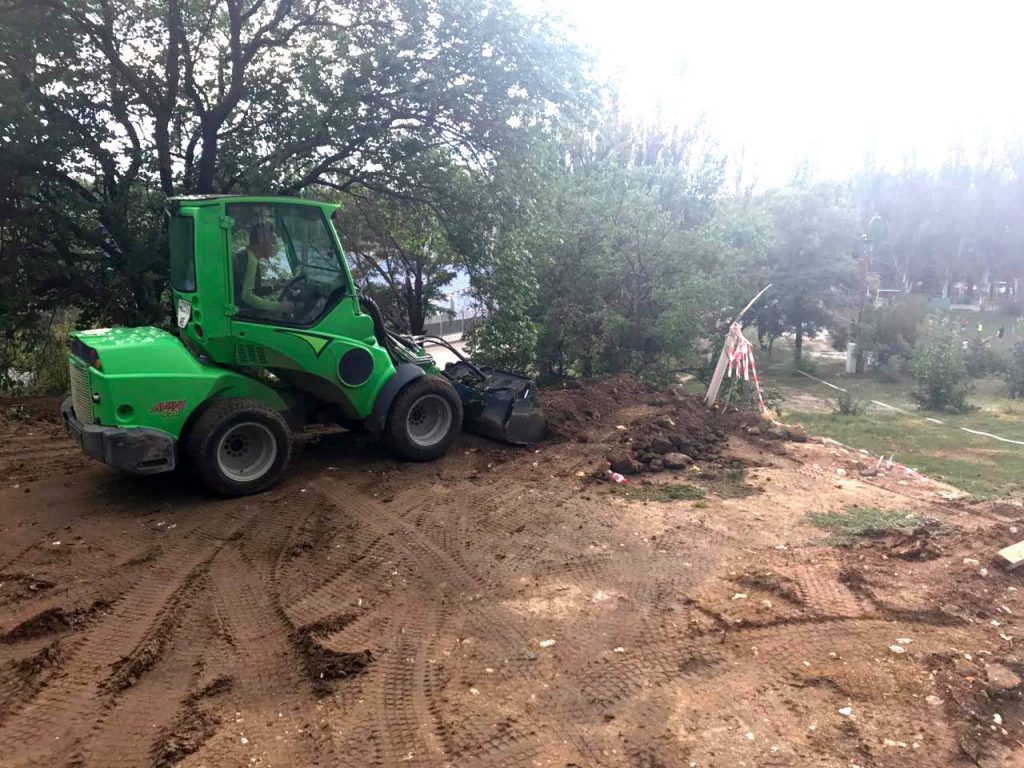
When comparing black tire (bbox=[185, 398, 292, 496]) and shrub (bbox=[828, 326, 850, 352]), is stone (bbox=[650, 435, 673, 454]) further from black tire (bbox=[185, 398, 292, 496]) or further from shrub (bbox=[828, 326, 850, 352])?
shrub (bbox=[828, 326, 850, 352])

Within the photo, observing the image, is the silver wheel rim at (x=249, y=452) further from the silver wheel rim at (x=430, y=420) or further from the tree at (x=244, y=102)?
the tree at (x=244, y=102)

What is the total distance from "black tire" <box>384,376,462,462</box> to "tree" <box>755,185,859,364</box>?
25.3 metres

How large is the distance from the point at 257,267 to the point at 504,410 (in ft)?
10.0

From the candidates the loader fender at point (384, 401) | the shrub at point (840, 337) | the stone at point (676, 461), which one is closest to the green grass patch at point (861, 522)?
the stone at point (676, 461)

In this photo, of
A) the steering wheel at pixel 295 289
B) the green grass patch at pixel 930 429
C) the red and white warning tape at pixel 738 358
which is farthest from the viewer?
the green grass patch at pixel 930 429

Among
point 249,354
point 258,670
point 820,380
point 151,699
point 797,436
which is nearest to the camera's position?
point 151,699

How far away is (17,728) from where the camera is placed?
11.2 ft

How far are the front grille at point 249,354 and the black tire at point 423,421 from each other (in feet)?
4.43

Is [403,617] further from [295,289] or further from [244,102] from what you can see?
[244,102]

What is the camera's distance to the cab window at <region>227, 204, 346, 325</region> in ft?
21.5

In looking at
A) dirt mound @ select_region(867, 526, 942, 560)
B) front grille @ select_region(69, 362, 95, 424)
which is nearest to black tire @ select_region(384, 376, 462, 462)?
front grille @ select_region(69, 362, 95, 424)

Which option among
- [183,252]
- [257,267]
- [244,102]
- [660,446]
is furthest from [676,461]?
[244,102]

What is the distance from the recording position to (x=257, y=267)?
6.63 m

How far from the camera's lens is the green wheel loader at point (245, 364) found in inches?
237
